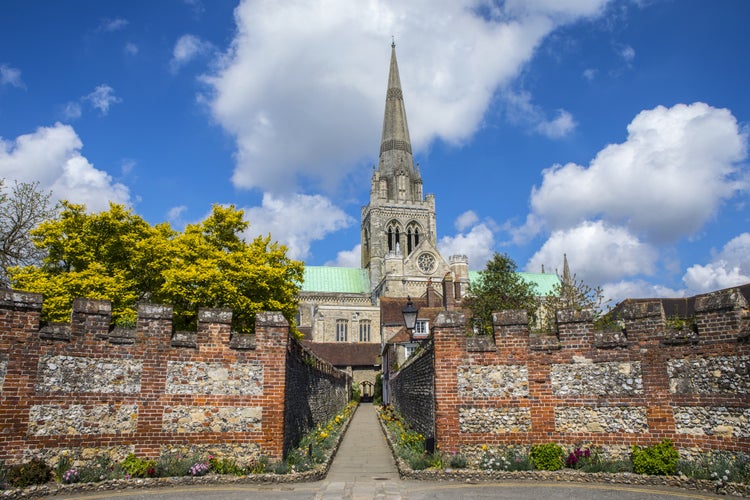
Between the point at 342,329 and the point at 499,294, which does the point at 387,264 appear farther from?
the point at 499,294

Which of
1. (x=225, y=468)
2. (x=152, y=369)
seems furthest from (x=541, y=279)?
(x=152, y=369)

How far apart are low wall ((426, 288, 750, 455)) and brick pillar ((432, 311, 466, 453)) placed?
22 mm

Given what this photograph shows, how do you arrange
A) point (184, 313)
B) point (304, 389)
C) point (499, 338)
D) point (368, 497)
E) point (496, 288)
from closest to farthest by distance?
point (368, 497) → point (499, 338) → point (304, 389) → point (184, 313) → point (496, 288)

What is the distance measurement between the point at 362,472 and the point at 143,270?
57.2ft

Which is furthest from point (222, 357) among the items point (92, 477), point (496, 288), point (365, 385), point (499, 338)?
point (365, 385)

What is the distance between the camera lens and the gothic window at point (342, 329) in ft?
234

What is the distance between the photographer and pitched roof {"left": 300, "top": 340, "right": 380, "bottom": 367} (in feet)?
165

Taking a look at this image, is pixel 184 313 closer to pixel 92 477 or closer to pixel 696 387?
pixel 92 477

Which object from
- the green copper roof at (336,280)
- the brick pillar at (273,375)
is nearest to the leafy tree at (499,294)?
the brick pillar at (273,375)

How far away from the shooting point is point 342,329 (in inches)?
2820

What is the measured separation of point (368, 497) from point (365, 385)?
41821mm

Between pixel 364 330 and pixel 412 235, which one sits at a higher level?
pixel 412 235

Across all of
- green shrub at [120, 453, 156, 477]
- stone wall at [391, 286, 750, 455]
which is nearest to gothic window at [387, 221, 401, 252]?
stone wall at [391, 286, 750, 455]

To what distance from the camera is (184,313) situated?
22.9 m
